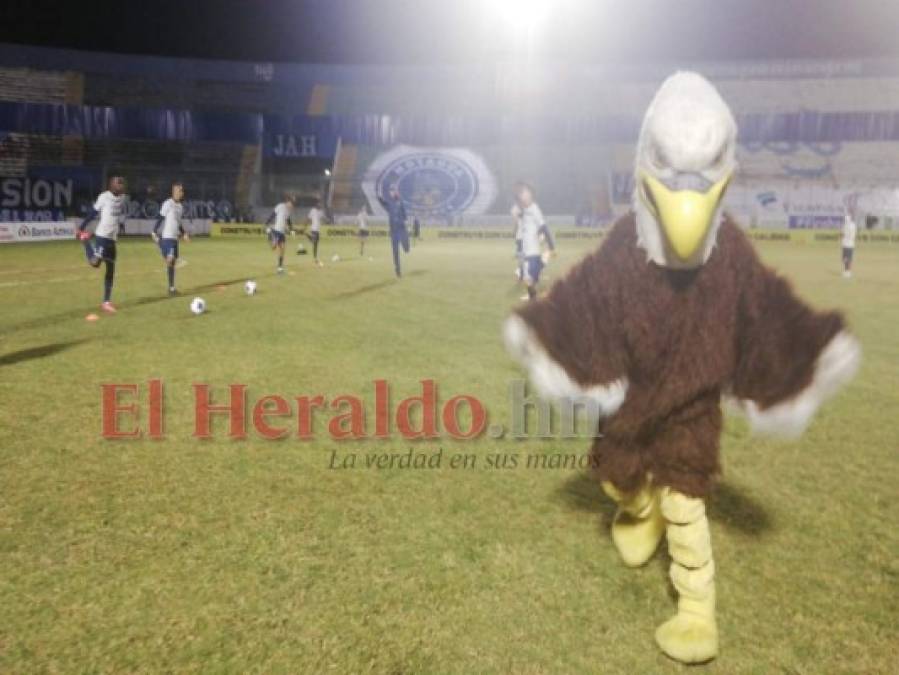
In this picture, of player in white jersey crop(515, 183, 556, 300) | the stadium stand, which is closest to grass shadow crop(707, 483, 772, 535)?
player in white jersey crop(515, 183, 556, 300)

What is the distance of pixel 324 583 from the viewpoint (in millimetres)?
2877

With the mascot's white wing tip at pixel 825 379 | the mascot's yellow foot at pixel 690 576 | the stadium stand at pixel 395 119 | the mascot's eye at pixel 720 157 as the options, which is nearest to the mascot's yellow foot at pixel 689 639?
the mascot's yellow foot at pixel 690 576

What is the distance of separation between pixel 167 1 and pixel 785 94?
41.2 m

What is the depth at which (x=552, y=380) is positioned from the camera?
2.56 metres

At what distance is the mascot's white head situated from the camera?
2281mm

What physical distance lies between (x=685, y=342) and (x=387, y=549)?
1.74 m

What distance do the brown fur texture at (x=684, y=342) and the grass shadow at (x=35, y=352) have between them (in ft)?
21.5

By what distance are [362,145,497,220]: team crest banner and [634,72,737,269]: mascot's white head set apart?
1586 inches

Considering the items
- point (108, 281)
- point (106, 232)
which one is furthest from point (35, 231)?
point (108, 281)

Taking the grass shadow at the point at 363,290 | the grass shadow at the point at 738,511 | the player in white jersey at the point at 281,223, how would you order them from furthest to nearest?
the player in white jersey at the point at 281,223 < the grass shadow at the point at 363,290 < the grass shadow at the point at 738,511

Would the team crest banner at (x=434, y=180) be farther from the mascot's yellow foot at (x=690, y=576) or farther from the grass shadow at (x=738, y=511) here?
the mascot's yellow foot at (x=690, y=576)

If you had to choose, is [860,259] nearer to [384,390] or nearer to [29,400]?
Result: [384,390]

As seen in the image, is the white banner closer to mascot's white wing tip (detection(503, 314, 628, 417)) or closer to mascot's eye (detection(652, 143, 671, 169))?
mascot's white wing tip (detection(503, 314, 628, 417))

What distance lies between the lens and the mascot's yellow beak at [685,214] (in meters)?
2.26
